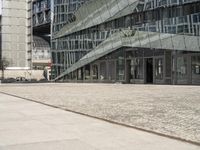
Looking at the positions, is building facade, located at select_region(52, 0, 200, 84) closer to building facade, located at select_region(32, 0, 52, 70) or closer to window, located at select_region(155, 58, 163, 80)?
window, located at select_region(155, 58, 163, 80)

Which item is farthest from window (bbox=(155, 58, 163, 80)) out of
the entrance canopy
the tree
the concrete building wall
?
the concrete building wall

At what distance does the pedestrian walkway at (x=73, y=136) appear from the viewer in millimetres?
9555

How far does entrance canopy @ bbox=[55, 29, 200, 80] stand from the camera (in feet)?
159

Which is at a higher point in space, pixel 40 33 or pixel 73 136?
pixel 40 33

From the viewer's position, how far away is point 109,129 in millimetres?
12188

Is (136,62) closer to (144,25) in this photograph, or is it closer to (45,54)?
(144,25)

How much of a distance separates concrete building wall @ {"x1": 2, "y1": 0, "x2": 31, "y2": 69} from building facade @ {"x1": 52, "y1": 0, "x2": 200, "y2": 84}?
203ft

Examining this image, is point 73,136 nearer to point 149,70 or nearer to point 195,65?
point 195,65

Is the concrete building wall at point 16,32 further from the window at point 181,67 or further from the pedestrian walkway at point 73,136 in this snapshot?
the pedestrian walkway at point 73,136

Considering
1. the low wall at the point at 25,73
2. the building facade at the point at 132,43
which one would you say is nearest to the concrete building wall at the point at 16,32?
the low wall at the point at 25,73

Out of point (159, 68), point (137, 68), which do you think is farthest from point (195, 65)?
point (137, 68)

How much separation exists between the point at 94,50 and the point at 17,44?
78.2m

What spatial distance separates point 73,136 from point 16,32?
439ft

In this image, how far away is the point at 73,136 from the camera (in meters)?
11.0
